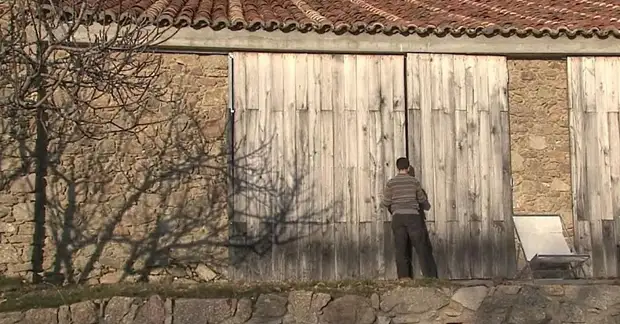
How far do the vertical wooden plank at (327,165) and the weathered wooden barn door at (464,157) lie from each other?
910 mm

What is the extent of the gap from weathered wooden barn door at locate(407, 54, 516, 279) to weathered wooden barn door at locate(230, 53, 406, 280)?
347 millimetres

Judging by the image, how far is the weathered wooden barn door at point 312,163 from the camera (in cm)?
1000

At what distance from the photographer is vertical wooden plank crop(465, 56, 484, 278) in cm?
1020

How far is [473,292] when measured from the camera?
25.0 feet

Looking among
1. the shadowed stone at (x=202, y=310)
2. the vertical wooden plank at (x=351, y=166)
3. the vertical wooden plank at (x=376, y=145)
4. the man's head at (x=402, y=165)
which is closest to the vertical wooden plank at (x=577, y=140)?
the man's head at (x=402, y=165)

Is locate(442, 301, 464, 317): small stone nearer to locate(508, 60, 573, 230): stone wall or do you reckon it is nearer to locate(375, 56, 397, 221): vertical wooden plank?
locate(375, 56, 397, 221): vertical wooden plank

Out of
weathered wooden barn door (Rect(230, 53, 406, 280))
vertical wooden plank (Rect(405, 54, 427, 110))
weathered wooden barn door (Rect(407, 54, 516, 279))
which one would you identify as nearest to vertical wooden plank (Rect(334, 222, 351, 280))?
weathered wooden barn door (Rect(230, 53, 406, 280))

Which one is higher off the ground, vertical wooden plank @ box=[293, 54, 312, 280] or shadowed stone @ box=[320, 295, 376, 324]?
vertical wooden plank @ box=[293, 54, 312, 280]

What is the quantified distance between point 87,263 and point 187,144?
5.54 ft

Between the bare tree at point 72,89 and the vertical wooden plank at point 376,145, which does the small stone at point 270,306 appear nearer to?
the bare tree at point 72,89

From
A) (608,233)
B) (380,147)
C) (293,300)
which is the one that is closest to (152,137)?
(380,147)

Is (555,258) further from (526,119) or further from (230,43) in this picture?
(230,43)

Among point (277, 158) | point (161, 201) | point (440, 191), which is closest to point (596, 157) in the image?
point (440, 191)

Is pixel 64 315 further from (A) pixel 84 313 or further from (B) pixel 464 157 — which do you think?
(B) pixel 464 157
